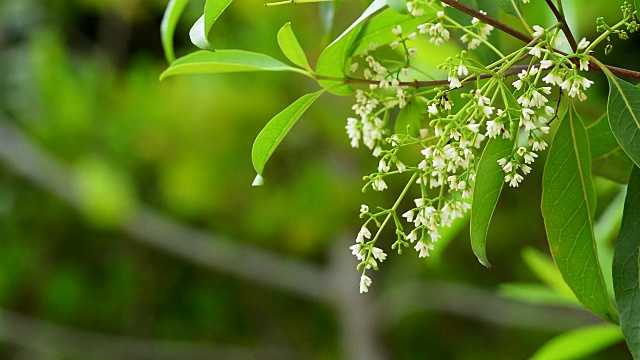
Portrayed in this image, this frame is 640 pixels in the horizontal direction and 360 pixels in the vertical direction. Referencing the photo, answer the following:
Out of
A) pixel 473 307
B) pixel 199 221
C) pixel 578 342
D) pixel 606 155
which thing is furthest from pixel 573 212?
pixel 199 221

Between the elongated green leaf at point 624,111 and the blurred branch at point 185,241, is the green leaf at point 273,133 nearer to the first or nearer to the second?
the elongated green leaf at point 624,111

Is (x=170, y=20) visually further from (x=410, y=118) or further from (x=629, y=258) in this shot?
(x=629, y=258)

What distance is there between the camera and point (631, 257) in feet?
1.69

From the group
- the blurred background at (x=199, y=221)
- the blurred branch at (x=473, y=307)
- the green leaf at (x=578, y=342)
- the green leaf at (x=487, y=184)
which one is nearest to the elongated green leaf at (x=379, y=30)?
the green leaf at (x=487, y=184)

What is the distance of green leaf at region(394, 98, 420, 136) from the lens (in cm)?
53

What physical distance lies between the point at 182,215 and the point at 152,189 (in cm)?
20

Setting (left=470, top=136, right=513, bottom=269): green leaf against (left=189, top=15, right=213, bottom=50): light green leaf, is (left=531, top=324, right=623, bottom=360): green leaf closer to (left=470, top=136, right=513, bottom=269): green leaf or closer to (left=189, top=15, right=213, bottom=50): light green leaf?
(left=470, top=136, right=513, bottom=269): green leaf

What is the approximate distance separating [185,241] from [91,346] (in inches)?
28.2

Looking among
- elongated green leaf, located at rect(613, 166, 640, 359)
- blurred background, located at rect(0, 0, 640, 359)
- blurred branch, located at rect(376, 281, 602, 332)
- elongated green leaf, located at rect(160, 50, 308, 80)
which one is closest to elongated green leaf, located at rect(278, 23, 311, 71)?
elongated green leaf, located at rect(160, 50, 308, 80)

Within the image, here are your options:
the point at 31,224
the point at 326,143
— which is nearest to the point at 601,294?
the point at 326,143

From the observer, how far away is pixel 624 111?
477 millimetres

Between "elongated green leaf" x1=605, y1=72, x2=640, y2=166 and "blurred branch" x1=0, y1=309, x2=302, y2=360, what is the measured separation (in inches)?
104

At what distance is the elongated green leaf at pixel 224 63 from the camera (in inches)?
22.8

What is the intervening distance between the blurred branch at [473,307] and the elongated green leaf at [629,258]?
77.2 inches
